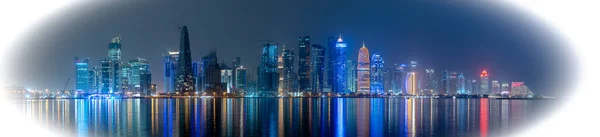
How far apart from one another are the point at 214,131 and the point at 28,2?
9396 millimetres

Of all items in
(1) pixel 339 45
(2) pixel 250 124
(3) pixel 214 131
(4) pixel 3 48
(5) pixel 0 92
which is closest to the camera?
(4) pixel 3 48

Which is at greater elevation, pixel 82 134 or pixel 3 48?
pixel 3 48

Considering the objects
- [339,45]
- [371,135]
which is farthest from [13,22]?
[339,45]

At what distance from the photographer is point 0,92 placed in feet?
63.6

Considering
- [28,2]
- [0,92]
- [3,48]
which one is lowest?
[0,92]

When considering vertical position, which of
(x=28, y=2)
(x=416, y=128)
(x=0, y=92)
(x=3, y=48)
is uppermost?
(x=28, y=2)

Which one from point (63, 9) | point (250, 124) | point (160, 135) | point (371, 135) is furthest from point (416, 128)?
point (63, 9)

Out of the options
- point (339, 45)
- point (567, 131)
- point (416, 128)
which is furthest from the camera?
point (339, 45)

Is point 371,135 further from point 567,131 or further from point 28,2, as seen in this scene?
point 28,2

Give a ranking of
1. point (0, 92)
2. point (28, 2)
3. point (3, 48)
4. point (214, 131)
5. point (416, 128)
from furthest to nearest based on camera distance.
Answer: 1. point (416, 128)
2. point (214, 131)
3. point (0, 92)
4. point (3, 48)
5. point (28, 2)

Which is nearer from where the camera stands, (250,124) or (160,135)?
(160,135)

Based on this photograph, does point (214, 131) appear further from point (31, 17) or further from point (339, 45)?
point (339, 45)

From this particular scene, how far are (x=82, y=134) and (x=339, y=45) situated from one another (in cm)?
9708

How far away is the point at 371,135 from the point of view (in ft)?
64.6
